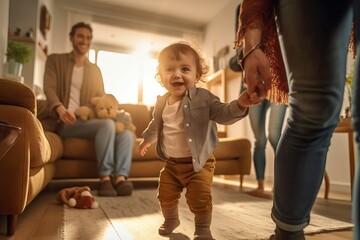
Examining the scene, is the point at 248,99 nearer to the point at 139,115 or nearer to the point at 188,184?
the point at 188,184

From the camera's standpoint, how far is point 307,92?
0.63 m

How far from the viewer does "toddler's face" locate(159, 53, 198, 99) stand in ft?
3.44

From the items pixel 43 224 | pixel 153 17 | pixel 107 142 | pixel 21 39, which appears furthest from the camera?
pixel 153 17

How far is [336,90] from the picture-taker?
0.62 m

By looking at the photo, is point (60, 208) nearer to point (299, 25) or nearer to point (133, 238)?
point (133, 238)

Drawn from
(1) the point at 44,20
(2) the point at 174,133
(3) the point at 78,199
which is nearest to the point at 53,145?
(3) the point at 78,199

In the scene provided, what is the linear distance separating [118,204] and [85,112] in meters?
0.79

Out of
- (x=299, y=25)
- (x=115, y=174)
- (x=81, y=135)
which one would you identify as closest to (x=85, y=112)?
(x=81, y=135)

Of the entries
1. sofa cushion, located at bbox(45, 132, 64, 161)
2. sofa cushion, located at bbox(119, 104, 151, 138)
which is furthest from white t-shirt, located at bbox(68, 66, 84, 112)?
sofa cushion, located at bbox(119, 104, 151, 138)

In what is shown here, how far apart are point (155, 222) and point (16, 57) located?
6.48ft

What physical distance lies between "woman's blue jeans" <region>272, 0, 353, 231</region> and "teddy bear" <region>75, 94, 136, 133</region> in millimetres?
1598

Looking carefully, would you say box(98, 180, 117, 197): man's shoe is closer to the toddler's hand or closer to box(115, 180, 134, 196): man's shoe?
box(115, 180, 134, 196): man's shoe

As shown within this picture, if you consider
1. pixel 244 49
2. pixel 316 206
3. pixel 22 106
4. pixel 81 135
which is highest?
pixel 244 49

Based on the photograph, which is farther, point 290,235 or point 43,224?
point 43,224
